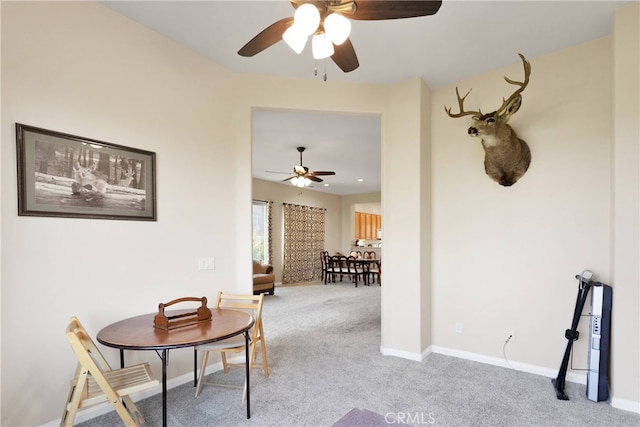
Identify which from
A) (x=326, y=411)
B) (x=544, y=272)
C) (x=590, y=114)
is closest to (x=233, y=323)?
(x=326, y=411)

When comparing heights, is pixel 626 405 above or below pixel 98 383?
below

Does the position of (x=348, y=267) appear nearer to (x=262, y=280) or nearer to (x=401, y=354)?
(x=262, y=280)

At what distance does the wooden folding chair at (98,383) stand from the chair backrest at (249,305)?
3.01ft

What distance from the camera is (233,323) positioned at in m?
2.38

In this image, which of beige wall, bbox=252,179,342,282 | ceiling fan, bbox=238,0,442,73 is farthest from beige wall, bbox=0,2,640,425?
beige wall, bbox=252,179,342,282

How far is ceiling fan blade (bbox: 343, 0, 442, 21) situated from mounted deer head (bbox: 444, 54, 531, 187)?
4.63 ft

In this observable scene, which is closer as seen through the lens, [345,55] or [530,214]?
[345,55]

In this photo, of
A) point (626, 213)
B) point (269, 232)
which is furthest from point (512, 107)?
point (269, 232)

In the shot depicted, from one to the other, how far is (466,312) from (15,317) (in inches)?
146

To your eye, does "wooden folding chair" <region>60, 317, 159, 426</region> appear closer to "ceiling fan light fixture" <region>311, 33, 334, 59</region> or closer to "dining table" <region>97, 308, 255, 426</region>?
"dining table" <region>97, 308, 255, 426</region>

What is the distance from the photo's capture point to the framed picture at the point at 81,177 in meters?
2.12

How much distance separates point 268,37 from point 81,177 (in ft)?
5.24

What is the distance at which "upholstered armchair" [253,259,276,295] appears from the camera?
7.20 m

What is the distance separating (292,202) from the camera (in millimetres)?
9945
